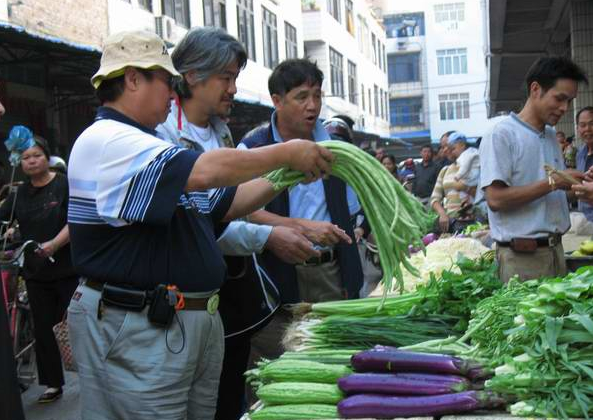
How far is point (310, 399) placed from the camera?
3031 mm

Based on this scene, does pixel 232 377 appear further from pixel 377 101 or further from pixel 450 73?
pixel 450 73

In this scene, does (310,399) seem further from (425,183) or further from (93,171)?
(425,183)

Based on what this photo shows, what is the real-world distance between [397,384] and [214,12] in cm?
2289

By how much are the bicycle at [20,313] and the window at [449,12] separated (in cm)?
6522

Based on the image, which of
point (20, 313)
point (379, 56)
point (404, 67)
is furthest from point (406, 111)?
point (20, 313)

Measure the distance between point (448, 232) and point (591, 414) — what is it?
26.6 feet

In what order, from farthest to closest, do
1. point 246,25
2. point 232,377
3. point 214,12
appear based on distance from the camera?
1. point 246,25
2. point 214,12
3. point 232,377

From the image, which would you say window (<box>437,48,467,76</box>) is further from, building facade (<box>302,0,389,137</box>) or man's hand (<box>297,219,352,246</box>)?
man's hand (<box>297,219,352,246</box>)

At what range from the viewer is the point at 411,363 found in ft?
9.87

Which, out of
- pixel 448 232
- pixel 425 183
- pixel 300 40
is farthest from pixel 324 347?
pixel 300 40

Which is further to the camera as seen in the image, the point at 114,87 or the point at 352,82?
the point at 352,82

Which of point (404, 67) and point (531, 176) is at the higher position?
point (404, 67)

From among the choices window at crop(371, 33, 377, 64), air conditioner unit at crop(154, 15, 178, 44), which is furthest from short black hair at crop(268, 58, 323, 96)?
window at crop(371, 33, 377, 64)

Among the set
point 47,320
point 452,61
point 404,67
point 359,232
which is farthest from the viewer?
point 404,67
